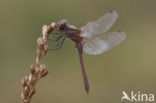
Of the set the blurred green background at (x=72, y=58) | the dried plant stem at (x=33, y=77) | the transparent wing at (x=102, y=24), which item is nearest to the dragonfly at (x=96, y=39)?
the transparent wing at (x=102, y=24)

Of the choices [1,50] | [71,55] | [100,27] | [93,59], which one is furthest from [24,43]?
[100,27]

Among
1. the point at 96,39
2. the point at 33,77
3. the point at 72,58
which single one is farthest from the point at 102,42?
the point at 72,58

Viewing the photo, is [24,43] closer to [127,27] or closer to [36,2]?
[36,2]

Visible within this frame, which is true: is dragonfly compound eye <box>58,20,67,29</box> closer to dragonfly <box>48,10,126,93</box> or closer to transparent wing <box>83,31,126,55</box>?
dragonfly <box>48,10,126,93</box>

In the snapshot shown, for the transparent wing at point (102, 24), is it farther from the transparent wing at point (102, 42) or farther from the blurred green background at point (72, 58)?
the blurred green background at point (72, 58)

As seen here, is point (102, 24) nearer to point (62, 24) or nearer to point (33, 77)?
point (62, 24)

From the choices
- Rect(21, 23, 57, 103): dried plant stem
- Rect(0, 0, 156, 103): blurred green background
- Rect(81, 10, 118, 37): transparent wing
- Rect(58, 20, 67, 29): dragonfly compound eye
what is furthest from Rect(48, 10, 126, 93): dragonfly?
Rect(0, 0, 156, 103): blurred green background
